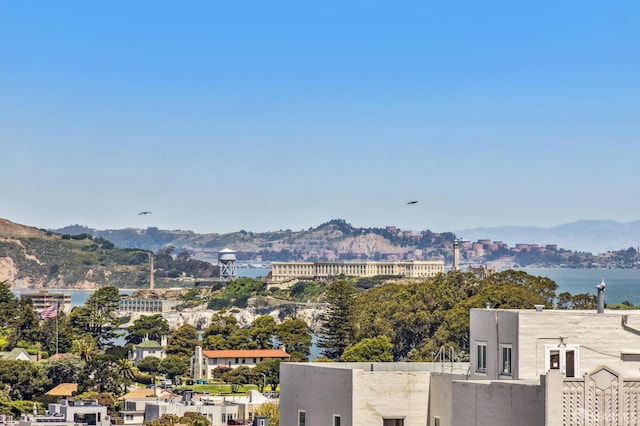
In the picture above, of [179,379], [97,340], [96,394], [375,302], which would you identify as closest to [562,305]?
[375,302]

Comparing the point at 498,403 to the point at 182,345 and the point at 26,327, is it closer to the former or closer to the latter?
the point at 182,345

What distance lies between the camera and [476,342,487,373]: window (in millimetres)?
23516

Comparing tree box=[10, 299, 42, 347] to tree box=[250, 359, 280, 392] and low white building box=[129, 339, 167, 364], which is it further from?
tree box=[250, 359, 280, 392]

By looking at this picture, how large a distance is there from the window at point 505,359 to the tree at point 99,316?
123 meters

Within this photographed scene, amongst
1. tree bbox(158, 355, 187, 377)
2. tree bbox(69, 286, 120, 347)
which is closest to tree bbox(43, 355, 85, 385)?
tree bbox(158, 355, 187, 377)

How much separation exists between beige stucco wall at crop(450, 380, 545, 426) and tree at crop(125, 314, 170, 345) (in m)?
136

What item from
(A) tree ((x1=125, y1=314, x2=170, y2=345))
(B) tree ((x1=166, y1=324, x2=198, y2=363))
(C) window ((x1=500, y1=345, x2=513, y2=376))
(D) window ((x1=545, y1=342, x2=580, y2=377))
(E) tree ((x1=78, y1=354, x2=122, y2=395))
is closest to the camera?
(D) window ((x1=545, y1=342, x2=580, y2=377))

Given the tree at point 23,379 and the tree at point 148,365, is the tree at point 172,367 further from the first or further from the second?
the tree at point 23,379

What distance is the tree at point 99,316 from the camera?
146000mm

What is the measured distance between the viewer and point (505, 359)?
2281 cm

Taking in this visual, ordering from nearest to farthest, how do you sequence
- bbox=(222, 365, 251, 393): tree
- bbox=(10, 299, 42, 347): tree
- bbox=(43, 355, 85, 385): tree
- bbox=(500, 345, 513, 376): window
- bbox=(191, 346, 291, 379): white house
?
bbox=(500, 345, 513, 376): window < bbox=(43, 355, 85, 385): tree < bbox=(222, 365, 251, 393): tree < bbox=(191, 346, 291, 379): white house < bbox=(10, 299, 42, 347): tree

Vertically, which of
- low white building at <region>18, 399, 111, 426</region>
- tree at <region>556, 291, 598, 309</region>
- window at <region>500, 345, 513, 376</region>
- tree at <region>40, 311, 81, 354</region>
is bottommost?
low white building at <region>18, 399, 111, 426</region>

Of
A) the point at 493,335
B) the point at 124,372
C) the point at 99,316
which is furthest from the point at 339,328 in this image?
the point at 493,335

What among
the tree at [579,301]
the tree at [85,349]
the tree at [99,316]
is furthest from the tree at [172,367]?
the tree at [579,301]
